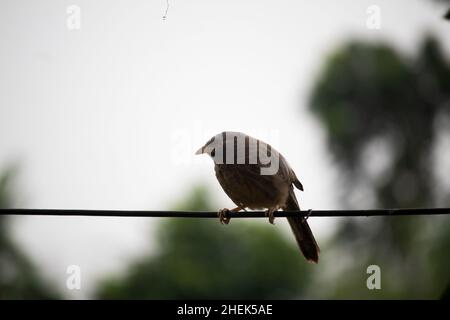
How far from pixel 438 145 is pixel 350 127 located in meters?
2.88

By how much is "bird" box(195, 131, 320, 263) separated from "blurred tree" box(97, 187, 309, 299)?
12.6 m

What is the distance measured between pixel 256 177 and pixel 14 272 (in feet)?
35.1

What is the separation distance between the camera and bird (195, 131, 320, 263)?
6.30m

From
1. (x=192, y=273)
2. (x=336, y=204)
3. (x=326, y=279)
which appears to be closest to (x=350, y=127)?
(x=336, y=204)

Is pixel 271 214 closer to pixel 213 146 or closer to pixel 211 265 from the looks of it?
pixel 213 146

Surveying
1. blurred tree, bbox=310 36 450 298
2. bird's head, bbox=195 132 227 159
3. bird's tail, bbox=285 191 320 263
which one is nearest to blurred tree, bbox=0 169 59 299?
blurred tree, bbox=310 36 450 298

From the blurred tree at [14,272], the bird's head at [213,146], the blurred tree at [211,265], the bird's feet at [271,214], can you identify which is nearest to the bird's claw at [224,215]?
the bird's feet at [271,214]

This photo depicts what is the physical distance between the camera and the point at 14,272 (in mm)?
15359

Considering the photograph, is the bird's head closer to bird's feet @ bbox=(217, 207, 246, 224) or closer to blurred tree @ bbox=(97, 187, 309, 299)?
bird's feet @ bbox=(217, 207, 246, 224)

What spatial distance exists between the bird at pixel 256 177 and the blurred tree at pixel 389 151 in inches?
413

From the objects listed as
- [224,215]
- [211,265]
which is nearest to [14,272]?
[211,265]

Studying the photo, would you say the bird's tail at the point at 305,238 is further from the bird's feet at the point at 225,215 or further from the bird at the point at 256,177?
the bird's feet at the point at 225,215

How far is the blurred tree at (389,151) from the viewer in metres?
18.4
